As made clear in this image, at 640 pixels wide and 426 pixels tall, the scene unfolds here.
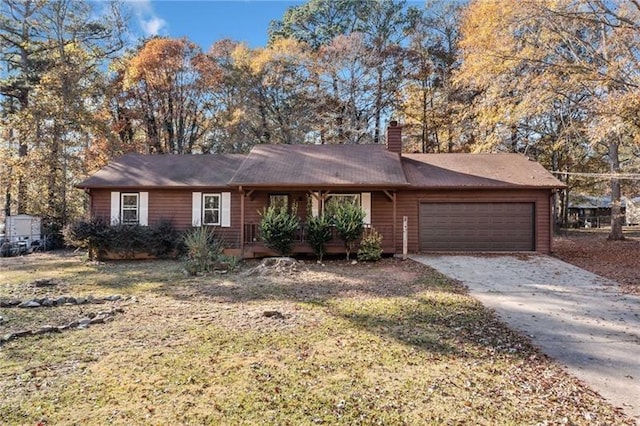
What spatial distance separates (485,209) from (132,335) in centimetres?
1122

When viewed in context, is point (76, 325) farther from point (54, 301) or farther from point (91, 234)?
point (91, 234)

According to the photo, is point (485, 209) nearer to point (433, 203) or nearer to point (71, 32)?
point (433, 203)

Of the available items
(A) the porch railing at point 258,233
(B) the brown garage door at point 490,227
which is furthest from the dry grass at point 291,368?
(B) the brown garage door at point 490,227

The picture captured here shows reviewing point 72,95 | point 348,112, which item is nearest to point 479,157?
point 348,112

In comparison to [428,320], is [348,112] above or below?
above

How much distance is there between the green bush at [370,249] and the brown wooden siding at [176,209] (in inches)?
177

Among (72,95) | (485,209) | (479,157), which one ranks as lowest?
(485,209)

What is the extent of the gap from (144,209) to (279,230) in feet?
17.9

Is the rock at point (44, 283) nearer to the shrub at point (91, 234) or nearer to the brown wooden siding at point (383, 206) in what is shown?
the shrub at point (91, 234)

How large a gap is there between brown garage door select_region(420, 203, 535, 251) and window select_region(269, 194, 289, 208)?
5.38m

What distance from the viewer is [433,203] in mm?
12961

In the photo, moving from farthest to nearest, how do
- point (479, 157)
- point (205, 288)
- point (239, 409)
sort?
point (479, 157), point (205, 288), point (239, 409)

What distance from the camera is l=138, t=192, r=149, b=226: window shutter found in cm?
1362

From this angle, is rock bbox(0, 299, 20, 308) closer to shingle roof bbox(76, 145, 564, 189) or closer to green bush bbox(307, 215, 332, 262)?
shingle roof bbox(76, 145, 564, 189)
